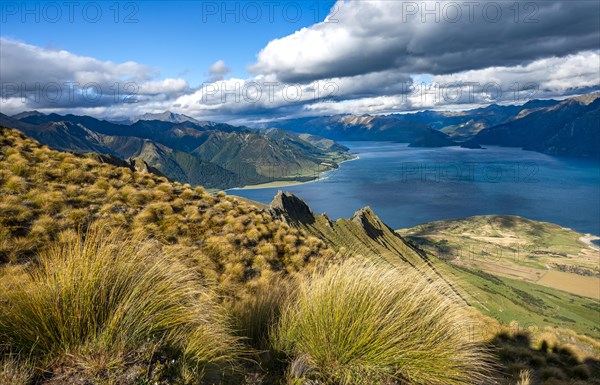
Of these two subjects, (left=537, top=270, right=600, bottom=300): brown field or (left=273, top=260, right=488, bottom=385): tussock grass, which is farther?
(left=537, top=270, right=600, bottom=300): brown field

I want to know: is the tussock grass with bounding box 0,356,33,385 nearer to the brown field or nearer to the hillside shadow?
the hillside shadow

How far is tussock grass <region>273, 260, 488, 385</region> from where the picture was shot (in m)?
5.24

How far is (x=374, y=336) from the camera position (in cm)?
548

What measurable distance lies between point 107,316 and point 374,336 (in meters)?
4.26

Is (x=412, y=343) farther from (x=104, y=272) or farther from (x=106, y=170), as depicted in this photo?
(x=106, y=170)

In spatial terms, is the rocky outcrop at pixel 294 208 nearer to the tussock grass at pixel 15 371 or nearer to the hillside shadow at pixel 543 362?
the hillside shadow at pixel 543 362

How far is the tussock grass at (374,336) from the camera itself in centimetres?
524

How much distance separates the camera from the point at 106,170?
18.8 metres

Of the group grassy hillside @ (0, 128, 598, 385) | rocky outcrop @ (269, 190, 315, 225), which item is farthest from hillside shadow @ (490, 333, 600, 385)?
rocky outcrop @ (269, 190, 315, 225)

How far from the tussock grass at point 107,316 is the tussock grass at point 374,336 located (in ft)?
4.10

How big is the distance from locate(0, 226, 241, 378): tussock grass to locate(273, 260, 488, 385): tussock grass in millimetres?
1250

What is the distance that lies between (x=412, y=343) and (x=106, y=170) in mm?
19121

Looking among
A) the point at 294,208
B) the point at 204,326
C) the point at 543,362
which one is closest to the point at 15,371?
the point at 204,326

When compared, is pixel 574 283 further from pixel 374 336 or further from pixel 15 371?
pixel 15 371
